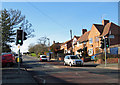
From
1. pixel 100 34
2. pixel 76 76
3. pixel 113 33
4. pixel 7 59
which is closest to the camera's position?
pixel 76 76

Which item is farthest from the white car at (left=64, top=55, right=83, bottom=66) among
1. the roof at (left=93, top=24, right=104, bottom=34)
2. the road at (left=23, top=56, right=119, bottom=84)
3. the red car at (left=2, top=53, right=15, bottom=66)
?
the roof at (left=93, top=24, right=104, bottom=34)

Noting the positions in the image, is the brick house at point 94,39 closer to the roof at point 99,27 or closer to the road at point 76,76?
the roof at point 99,27

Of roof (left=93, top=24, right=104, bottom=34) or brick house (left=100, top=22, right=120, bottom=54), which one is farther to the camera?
roof (left=93, top=24, right=104, bottom=34)

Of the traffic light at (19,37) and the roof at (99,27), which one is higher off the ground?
the roof at (99,27)

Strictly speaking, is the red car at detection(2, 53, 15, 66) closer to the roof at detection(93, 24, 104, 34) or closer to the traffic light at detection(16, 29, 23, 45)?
the traffic light at detection(16, 29, 23, 45)

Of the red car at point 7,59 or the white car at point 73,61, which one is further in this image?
the white car at point 73,61

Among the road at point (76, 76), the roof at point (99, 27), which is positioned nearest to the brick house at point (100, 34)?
the roof at point (99, 27)

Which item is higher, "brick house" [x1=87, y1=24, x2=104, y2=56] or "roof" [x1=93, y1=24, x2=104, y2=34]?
"roof" [x1=93, y1=24, x2=104, y2=34]

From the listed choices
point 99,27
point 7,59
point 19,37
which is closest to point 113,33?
point 99,27

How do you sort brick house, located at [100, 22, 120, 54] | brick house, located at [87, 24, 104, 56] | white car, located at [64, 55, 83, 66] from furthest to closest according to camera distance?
brick house, located at [87, 24, 104, 56] → brick house, located at [100, 22, 120, 54] → white car, located at [64, 55, 83, 66]

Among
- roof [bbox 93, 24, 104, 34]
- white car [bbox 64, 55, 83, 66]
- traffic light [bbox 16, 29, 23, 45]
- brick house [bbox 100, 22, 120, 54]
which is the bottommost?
white car [bbox 64, 55, 83, 66]

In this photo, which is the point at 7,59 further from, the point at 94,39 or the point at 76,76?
the point at 94,39

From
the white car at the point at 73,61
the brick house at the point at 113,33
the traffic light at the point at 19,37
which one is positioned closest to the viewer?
the traffic light at the point at 19,37

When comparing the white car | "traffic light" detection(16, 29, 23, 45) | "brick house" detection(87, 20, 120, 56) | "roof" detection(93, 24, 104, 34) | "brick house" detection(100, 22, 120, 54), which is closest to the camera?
"traffic light" detection(16, 29, 23, 45)
